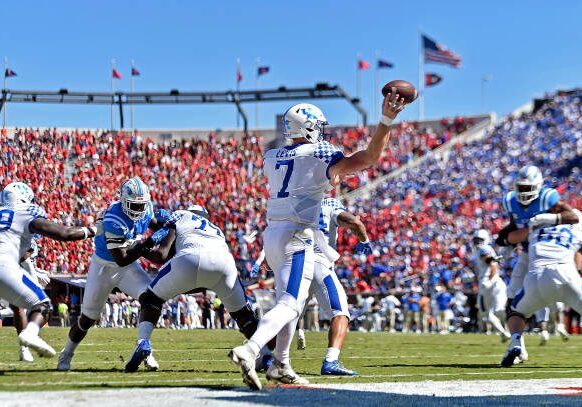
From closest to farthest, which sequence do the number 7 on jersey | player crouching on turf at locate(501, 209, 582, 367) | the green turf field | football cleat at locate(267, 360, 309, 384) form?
the number 7 on jersey < football cleat at locate(267, 360, 309, 384) < the green turf field < player crouching on turf at locate(501, 209, 582, 367)

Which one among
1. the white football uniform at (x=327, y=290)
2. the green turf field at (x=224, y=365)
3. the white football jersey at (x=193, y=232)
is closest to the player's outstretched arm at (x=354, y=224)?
the white football uniform at (x=327, y=290)

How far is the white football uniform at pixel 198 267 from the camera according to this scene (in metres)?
9.34

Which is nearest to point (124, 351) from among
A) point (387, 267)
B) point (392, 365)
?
point (392, 365)

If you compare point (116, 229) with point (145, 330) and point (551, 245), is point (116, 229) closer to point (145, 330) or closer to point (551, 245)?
point (145, 330)

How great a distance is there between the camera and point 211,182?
4141 centimetres

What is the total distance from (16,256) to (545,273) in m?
5.22

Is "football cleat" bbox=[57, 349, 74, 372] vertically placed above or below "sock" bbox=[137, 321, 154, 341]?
below

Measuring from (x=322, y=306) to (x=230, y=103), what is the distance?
44.0 metres

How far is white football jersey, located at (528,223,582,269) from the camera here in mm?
10898

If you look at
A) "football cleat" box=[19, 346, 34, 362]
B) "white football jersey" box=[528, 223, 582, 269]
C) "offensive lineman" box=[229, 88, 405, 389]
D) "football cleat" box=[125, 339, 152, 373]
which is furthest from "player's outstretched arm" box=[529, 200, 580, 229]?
"football cleat" box=[19, 346, 34, 362]

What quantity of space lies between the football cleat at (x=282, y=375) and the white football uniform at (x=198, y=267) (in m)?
1.66

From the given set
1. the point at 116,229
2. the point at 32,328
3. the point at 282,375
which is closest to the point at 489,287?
the point at 116,229

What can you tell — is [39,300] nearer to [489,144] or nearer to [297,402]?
[297,402]

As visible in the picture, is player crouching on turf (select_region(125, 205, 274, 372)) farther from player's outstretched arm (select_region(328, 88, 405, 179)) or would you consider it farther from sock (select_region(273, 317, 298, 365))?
player's outstretched arm (select_region(328, 88, 405, 179))
